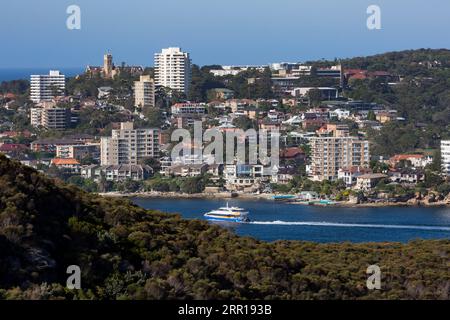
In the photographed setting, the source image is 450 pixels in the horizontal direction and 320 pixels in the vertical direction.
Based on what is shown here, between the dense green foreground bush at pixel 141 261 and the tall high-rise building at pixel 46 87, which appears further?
the tall high-rise building at pixel 46 87

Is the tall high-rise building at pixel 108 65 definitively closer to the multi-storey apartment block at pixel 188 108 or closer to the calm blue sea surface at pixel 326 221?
the multi-storey apartment block at pixel 188 108

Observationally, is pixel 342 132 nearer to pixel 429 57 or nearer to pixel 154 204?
pixel 154 204

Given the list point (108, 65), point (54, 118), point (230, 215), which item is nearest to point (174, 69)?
point (108, 65)

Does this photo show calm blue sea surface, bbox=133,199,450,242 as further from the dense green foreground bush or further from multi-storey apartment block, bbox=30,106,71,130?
multi-storey apartment block, bbox=30,106,71,130

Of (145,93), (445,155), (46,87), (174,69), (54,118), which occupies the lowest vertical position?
(445,155)

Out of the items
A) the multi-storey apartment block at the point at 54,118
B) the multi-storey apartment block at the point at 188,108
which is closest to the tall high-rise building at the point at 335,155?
the multi-storey apartment block at the point at 188,108

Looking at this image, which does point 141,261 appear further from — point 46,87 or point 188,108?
point 46,87

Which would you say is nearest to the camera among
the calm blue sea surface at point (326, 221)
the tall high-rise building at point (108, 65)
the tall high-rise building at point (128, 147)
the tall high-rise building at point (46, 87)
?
the calm blue sea surface at point (326, 221)
